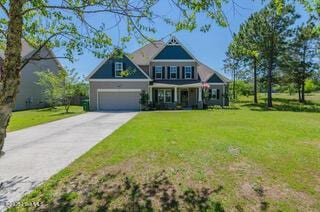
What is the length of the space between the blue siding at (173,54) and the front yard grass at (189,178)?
19982 mm

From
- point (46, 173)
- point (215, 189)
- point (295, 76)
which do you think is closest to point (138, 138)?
point (46, 173)

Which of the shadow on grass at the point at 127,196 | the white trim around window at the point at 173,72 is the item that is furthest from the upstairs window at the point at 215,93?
the shadow on grass at the point at 127,196

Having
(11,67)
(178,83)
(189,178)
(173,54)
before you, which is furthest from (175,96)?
(11,67)

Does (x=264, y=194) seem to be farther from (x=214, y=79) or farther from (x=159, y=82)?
(x=214, y=79)

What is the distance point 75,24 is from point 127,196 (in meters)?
3.07

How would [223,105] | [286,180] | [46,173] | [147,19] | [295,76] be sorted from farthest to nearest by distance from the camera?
[295,76] < [223,105] < [46,173] < [286,180] < [147,19]

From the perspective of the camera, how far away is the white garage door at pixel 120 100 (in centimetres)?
2595

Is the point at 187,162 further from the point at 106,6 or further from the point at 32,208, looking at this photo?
the point at 106,6

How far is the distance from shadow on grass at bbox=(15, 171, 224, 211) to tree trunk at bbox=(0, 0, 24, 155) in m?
1.94

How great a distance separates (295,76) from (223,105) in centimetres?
A: 1395

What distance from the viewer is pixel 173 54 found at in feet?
90.6

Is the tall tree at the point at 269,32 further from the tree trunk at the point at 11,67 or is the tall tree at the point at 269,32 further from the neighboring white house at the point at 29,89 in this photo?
the tree trunk at the point at 11,67

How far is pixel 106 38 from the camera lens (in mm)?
4164

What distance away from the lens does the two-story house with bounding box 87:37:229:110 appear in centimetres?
2570
